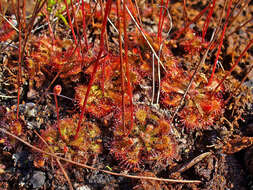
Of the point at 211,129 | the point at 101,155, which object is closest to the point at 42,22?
the point at 101,155

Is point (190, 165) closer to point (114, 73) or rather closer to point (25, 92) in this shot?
point (114, 73)

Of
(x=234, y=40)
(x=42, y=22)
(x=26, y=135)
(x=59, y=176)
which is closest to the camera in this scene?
(x=59, y=176)

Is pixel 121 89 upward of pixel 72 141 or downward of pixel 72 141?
upward

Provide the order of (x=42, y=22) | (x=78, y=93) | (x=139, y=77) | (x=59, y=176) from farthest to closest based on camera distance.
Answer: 1. (x=42, y=22)
2. (x=139, y=77)
3. (x=78, y=93)
4. (x=59, y=176)

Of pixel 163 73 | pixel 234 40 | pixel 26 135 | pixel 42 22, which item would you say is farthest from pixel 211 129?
pixel 42 22

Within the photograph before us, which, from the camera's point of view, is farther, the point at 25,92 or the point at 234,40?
the point at 234,40

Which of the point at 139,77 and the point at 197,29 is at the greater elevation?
the point at 197,29

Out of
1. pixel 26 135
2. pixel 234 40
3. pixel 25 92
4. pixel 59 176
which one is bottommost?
pixel 59 176

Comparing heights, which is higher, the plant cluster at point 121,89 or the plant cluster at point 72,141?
the plant cluster at point 121,89

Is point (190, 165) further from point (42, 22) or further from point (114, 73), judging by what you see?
point (42, 22)

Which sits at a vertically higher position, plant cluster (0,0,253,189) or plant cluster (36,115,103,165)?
plant cluster (0,0,253,189)
